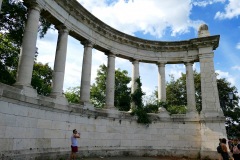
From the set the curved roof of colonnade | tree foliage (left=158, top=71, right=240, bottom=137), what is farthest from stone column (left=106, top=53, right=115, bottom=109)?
tree foliage (left=158, top=71, right=240, bottom=137)

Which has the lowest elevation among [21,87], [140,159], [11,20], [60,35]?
[140,159]

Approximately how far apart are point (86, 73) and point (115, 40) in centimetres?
736

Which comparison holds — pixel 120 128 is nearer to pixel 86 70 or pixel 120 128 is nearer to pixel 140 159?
pixel 140 159

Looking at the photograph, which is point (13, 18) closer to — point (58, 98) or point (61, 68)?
point (61, 68)

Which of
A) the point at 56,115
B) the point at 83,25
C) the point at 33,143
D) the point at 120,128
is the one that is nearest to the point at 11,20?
the point at 83,25

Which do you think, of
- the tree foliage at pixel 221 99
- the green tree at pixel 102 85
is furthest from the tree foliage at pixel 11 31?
the tree foliage at pixel 221 99

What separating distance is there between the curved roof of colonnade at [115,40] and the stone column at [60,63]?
0.96 metres

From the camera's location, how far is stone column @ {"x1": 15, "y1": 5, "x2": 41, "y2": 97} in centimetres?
1764

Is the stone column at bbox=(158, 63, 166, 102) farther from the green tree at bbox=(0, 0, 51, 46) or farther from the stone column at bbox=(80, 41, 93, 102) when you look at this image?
the green tree at bbox=(0, 0, 51, 46)

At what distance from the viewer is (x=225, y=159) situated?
16703mm

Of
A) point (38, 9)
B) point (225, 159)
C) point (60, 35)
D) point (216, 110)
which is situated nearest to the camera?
point (225, 159)

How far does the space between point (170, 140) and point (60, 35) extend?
1953 centimetres

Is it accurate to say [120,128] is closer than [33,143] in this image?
No

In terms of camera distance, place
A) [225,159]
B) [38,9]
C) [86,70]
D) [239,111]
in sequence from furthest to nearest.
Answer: [239,111]
[86,70]
[38,9]
[225,159]
